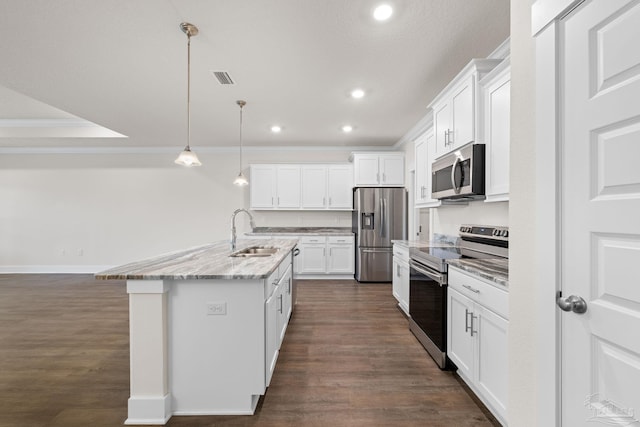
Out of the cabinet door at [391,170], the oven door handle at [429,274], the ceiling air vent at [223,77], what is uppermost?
the ceiling air vent at [223,77]

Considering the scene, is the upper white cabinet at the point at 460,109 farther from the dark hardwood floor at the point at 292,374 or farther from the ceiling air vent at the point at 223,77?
the ceiling air vent at the point at 223,77

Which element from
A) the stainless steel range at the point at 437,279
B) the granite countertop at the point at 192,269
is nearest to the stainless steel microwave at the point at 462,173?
the stainless steel range at the point at 437,279

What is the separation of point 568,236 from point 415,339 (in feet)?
7.04

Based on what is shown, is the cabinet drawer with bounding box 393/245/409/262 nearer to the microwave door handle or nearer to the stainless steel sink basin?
the microwave door handle

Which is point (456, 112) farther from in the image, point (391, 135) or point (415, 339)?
point (391, 135)

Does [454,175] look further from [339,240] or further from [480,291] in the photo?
[339,240]

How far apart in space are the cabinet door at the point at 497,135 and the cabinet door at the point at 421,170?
1.26 metres

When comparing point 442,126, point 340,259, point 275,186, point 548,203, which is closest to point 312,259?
point 340,259

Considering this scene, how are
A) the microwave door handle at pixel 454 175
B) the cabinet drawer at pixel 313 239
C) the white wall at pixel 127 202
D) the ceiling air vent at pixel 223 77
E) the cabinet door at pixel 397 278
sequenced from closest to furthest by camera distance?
the microwave door handle at pixel 454 175 → the ceiling air vent at pixel 223 77 → the cabinet door at pixel 397 278 → the cabinet drawer at pixel 313 239 → the white wall at pixel 127 202

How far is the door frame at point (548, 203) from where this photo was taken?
1.01 metres

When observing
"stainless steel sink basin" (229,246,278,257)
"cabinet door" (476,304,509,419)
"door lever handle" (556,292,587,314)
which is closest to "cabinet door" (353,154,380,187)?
"stainless steel sink basin" (229,246,278,257)

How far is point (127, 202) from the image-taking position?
595 cm

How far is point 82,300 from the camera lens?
13.3 feet

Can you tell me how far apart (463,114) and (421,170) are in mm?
1262
